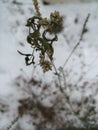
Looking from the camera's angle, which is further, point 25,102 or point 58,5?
point 58,5

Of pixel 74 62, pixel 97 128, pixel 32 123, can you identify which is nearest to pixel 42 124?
pixel 32 123

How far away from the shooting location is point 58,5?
2469mm

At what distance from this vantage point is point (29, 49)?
2244 millimetres

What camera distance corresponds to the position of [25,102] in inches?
81.5

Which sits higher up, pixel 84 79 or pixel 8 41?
pixel 8 41

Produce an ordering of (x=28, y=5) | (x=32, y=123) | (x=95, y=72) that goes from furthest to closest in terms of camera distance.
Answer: (x=28, y=5), (x=95, y=72), (x=32, y=123)

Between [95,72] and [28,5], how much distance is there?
2.51 feet

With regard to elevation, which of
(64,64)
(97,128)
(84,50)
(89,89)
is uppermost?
(84,50)

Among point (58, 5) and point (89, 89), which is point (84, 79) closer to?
point (89, 89)

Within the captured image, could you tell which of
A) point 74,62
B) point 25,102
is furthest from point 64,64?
point 25,102

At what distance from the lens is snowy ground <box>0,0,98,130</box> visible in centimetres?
208

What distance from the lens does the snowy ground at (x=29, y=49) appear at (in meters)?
2.08

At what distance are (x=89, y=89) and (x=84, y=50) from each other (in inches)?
12.3

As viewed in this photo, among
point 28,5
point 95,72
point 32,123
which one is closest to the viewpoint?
point 32,123
